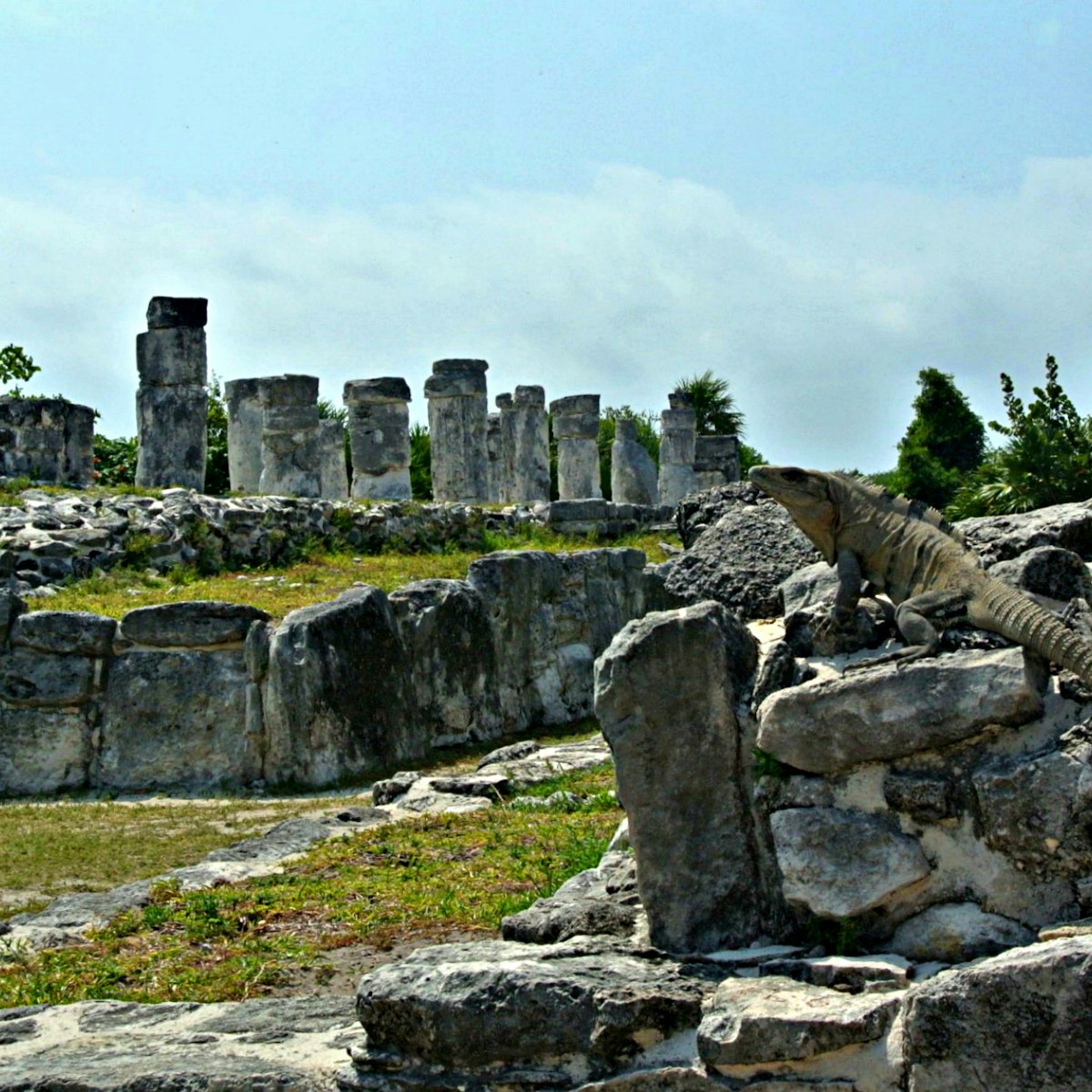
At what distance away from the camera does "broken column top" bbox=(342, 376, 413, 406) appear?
25.3 metres

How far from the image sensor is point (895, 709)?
5.14 m

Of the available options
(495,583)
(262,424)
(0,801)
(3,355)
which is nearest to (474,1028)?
(0,801)

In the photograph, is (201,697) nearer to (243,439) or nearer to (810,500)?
(810,500)

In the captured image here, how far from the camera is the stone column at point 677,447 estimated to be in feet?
117

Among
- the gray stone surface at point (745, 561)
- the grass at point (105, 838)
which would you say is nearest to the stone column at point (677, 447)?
the grass at point (105, 838)

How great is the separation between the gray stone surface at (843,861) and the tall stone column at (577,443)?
27.0 meters

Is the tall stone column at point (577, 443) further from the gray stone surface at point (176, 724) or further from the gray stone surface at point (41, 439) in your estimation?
the gray stone surface at point (176, 724)

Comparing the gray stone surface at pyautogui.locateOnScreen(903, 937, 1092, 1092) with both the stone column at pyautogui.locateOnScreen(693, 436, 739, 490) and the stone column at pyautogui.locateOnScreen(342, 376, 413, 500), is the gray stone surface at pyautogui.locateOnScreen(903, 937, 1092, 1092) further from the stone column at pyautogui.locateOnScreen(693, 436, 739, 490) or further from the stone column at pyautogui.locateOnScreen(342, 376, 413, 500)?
the stone column at pyautogui.locateOnScreen(693, 436, 739, 490)

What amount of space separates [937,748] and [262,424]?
70.6 ft

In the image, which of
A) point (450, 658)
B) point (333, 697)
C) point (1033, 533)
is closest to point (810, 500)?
point (1033, 533)

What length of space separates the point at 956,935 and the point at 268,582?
512 inches

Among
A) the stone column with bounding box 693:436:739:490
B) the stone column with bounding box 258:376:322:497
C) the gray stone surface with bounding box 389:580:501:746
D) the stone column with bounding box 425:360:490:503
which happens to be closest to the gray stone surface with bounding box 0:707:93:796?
the gray stone surface with bounding box 389:580:501:746

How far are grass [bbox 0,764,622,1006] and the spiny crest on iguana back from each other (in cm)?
229

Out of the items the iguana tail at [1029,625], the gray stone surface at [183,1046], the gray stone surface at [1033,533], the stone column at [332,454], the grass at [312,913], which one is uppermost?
the stone column at [332,454]
